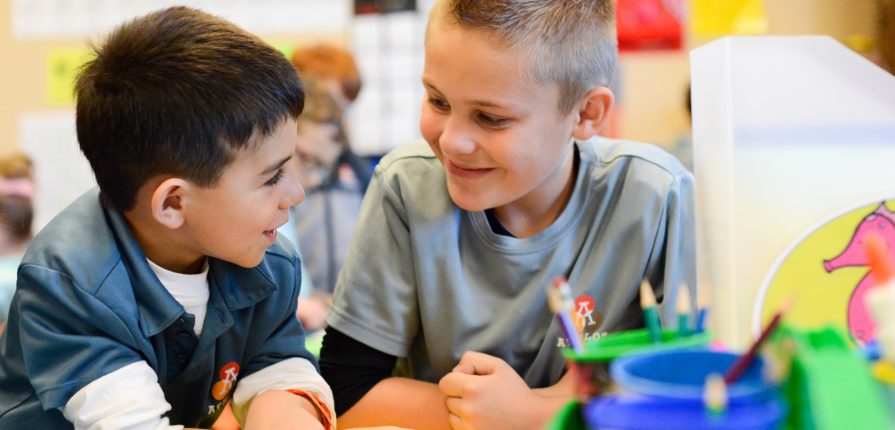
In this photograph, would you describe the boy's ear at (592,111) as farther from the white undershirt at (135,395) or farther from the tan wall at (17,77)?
the tan wall at (17,77)

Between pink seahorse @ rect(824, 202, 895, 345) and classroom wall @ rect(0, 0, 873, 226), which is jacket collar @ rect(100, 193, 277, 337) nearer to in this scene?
pink seahorse @ rect(824, 202, 895, 345)

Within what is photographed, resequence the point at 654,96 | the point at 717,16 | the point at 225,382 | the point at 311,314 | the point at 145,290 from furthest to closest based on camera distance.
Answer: the point at 654,96 < the point at 717,16 < the point at 311,314 < the point at 225,382 < the point at 145,290

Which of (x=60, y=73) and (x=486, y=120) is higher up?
(x=486, y=120)

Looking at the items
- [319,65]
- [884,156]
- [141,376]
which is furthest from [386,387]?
[319,65]

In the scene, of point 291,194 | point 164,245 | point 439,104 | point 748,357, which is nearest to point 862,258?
point 748,357

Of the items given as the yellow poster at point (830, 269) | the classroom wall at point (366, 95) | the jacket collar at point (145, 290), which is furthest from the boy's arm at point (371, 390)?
the classroom wall at point (366, 95)

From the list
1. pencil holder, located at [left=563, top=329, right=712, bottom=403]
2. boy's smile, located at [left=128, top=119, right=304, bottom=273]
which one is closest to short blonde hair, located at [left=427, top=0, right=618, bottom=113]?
boy's smile, located at [left=128, top=119, right=304, bottom=273]

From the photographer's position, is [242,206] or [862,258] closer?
[862,258]

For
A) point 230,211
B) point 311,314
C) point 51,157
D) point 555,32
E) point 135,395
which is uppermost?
point 555,32

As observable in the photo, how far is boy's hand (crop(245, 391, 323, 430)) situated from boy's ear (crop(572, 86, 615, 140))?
375 millimetres

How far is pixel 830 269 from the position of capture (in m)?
0.65

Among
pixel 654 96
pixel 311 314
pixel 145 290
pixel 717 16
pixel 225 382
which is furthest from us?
pixel 654 96

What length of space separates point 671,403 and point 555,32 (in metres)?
0.54

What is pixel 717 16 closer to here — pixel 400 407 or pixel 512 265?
pixel 512 265
